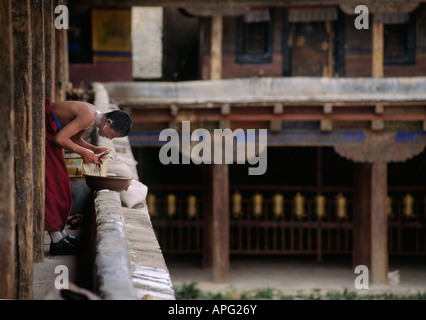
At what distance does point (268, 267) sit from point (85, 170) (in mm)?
8044

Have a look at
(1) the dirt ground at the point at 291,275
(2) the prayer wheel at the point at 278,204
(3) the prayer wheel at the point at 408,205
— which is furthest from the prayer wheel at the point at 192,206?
(3) the prayer wheel at the point at 408,205

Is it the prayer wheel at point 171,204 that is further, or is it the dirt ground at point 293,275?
the prayer wheel at point 171,204

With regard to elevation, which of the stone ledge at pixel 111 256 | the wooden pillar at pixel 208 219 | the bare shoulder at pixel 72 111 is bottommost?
the wooden pillar at pixel 208 219

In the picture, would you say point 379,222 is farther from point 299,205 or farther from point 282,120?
point 282,120

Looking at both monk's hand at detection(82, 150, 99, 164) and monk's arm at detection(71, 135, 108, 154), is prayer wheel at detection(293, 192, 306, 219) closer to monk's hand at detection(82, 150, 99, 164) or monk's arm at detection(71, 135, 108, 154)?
monk's arm at detection(71, 135, 108, 154)

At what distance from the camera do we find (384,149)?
1201 centimetres

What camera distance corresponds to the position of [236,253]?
13.9m

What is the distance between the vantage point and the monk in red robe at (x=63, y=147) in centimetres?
498

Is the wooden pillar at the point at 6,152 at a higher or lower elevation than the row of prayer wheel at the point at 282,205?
higher

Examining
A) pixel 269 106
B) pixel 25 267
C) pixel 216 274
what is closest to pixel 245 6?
pixel 269 106

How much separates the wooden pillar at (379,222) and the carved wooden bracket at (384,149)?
0.13 meters

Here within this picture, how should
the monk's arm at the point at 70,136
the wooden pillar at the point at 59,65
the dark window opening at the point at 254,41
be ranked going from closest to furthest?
Answer: the monk's arm at the point at 70,136 → the wooden pillar at the point at 59,65 → the dark window opening at the point at 254,41

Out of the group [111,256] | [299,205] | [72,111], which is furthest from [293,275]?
[111,256]

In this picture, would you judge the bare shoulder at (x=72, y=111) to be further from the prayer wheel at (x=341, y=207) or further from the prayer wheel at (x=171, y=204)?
the prayer wheel at (x=341, y=207)
